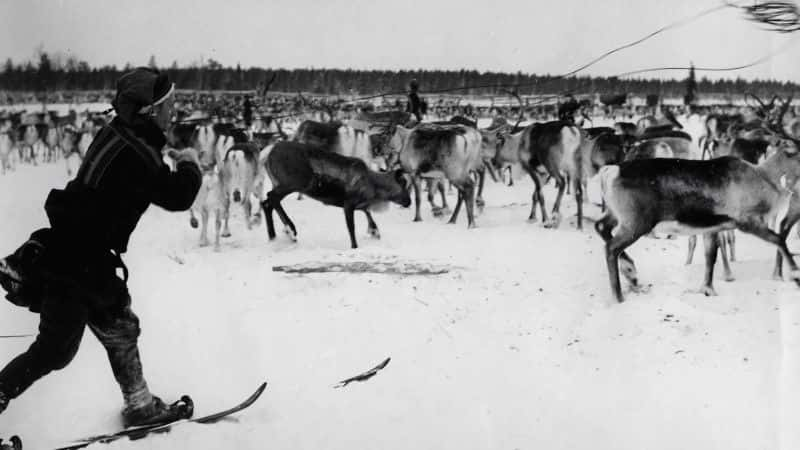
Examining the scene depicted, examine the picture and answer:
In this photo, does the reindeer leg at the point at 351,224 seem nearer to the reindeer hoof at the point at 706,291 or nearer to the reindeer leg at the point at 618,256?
the reindeer leg at the point at 618,256

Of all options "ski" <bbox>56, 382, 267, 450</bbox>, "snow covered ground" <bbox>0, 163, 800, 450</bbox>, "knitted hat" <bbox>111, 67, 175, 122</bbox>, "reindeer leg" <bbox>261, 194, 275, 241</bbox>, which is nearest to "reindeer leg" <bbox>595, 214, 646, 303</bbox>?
"snow covered ground" <bbox>0, 163, 800, 450</bbox>

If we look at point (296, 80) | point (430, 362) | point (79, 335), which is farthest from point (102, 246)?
point (296, 80)

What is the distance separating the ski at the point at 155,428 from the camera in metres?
2.07

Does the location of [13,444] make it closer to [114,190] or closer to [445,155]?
[114,190]

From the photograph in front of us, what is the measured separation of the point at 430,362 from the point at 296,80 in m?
1.65

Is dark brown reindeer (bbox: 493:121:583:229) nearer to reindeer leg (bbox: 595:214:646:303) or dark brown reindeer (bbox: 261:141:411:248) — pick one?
dark brown reindeer (bbox: 261:141:411:248)

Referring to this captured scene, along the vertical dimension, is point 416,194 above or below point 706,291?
above

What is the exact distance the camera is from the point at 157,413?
222cm

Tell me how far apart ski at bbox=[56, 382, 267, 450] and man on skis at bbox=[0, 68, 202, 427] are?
0.03 m

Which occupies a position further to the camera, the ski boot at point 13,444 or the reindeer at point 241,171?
the reindeer at point 241,171

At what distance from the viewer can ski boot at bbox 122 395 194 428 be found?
220 centimetres

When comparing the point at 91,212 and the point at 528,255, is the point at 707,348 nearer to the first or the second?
the point at 528,255

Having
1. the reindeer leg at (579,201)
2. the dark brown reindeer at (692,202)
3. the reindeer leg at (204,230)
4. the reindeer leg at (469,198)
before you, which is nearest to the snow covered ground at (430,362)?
the dark brown reindeer at (692,202)

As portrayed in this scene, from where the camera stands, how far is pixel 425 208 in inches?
348
